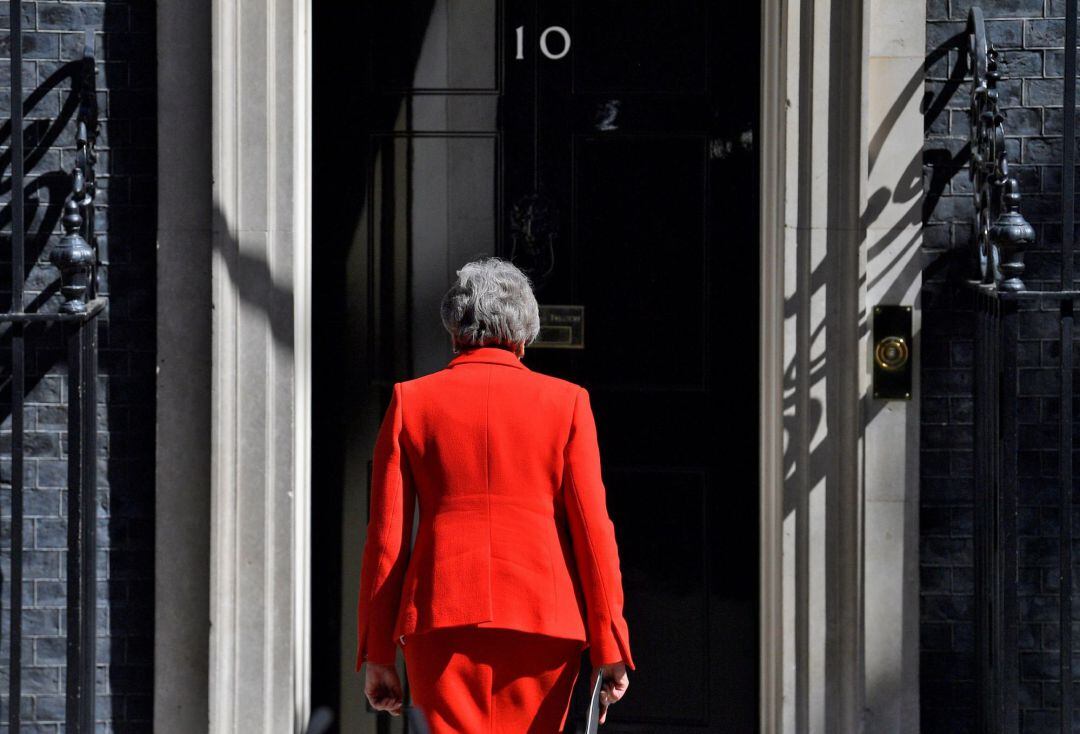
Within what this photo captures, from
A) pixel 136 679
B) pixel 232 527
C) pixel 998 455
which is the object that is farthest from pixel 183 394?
pixel 998 455

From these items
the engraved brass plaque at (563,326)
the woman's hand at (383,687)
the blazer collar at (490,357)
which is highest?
the engraved brass plaque at (563,326)

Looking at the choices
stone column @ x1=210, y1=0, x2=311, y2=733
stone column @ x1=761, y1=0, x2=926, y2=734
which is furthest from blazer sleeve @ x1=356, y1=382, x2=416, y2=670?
stone column @ x1=761, y1=0, x2=926, y2=734

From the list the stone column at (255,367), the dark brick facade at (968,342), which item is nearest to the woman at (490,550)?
the stone column at (255,367)

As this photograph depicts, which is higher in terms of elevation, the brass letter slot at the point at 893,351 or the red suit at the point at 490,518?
the brass letter slot at the point at 893,351

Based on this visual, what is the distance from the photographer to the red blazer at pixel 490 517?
290cm

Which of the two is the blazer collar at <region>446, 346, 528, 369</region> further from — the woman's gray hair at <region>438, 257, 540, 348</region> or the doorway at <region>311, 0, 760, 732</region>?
the doorway at <region>311, 0, 760, 732</region>

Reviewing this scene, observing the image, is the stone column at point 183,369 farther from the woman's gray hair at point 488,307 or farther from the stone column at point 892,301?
the stone column at point 892,301

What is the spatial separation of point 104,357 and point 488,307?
1594 millimetres

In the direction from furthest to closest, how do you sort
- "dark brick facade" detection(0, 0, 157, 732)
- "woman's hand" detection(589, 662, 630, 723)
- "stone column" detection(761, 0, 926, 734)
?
1. "dark brick facade" detection(0, 0, 157, 732)
2. "stone column" detection(761, 0, 926, 734)
3. "woman's hand" detection(589, 662, 630, 723)

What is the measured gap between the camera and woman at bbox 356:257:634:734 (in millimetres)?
2910

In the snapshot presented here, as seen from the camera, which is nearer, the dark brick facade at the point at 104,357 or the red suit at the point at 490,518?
the red suit at the point at 490,518

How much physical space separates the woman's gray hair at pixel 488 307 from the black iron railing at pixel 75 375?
129 centimetres

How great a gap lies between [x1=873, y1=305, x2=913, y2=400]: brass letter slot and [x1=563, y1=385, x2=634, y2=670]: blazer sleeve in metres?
1.29

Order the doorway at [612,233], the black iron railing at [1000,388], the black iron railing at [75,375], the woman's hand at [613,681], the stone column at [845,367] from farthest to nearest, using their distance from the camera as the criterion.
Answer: the doorway at [612,233] < the stone column at [845,367] < the black iron railing at [75,375] < the black iron railing at [1000,388] < the woman's hand at [613,681]
